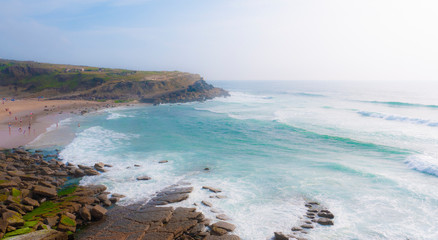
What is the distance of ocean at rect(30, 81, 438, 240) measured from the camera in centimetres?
1347

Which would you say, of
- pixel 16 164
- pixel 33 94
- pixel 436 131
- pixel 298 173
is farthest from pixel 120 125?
pixel 33 94

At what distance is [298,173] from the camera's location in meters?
19.7

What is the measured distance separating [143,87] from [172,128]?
52.0 meters

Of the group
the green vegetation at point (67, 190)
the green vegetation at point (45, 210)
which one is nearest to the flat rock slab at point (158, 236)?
the green vegetation at point (45, 210)

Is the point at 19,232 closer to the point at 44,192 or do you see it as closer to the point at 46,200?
the point at 46,200

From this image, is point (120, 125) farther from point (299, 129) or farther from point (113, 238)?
point (113, 238)

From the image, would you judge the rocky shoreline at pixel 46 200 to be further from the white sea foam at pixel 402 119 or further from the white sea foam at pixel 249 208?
the white sea foam at pixel 402 119

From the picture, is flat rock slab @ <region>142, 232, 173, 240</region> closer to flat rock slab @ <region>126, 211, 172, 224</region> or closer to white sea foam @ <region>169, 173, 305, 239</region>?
flat rock slab @ <region>126, 211, 172, 224</region>

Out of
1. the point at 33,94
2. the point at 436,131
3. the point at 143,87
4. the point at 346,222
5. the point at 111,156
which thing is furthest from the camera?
the point at 143,87

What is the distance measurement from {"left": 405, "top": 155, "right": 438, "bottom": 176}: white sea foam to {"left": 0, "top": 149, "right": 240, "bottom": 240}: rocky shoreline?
58.3 ft

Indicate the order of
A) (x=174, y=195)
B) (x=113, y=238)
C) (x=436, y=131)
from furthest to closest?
(x=436, y=131)
(x=174, y=195)
(x=113, y=238)

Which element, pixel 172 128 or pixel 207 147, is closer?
pixel 207 147

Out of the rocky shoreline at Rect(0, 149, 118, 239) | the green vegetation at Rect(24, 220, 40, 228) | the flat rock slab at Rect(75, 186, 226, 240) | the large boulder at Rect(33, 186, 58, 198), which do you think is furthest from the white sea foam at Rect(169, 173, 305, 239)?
the large boulder at Rect(33, 186, 58, 198)

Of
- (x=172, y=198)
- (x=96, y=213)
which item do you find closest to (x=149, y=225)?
(x=96, y=213)
